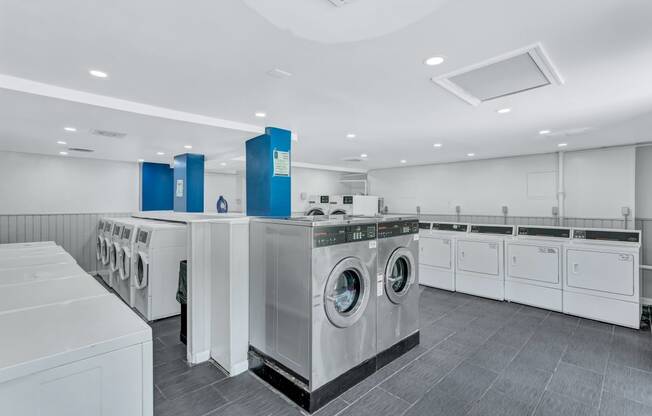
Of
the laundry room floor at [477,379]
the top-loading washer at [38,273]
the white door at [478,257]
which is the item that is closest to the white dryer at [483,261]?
the white door at [478,257]

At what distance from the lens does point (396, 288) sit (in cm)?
300

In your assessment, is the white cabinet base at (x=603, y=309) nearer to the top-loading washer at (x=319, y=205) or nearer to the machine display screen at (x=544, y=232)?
the machine display screen at (x=544, y=232)

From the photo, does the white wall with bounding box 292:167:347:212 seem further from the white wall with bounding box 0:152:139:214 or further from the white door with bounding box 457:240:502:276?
the white door with bounding box 457:240:502:276

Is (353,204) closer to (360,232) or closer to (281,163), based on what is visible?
(281,163)

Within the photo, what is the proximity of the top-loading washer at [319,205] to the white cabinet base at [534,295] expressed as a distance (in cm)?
430

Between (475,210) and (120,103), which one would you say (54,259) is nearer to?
(120,103)

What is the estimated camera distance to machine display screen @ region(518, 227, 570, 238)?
4090 millimetres

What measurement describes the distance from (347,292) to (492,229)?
3.32 metres

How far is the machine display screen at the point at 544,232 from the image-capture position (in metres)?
4.09

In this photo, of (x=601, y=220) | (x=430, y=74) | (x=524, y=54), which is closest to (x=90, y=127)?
(x=430, y=74)

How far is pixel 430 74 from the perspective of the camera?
7.13 feet

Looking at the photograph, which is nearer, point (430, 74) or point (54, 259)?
point (430, 74)

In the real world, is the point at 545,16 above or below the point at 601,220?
above

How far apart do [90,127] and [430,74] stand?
3.64m
